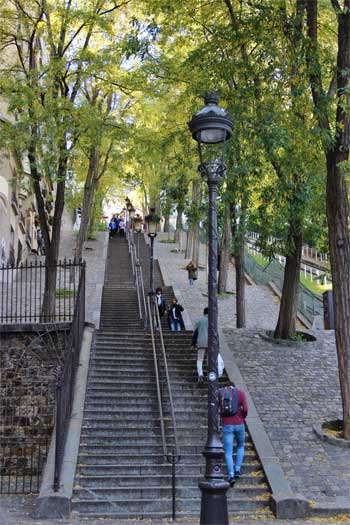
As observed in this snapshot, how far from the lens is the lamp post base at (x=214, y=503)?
5.62 metres

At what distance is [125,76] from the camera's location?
16.5 meters

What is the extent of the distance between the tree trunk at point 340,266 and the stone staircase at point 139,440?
206cm

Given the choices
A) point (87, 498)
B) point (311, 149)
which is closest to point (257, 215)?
point (311, 149)

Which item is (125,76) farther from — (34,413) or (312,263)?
(312,263)

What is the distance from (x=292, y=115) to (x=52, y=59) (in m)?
6.63

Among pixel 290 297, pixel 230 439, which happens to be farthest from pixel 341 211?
pixel 290 297

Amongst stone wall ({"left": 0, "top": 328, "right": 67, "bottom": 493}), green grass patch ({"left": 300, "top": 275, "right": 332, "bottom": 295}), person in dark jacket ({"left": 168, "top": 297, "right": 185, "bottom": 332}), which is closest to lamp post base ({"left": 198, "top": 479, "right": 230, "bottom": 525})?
stone wall ({"left": 0, "top": 328, "right": 67, "bottom": 493})

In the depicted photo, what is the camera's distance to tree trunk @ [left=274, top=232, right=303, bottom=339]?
49.2 feet

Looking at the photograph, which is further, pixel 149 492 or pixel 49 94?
pixel 49 94

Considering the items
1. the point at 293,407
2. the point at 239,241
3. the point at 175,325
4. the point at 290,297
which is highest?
the point at 239,241

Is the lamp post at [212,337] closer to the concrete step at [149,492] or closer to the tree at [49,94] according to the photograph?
the concrete step at [149,492]

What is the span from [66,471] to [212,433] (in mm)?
3178

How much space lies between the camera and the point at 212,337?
6.35 m

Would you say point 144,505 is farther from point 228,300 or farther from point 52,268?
point 228,300
